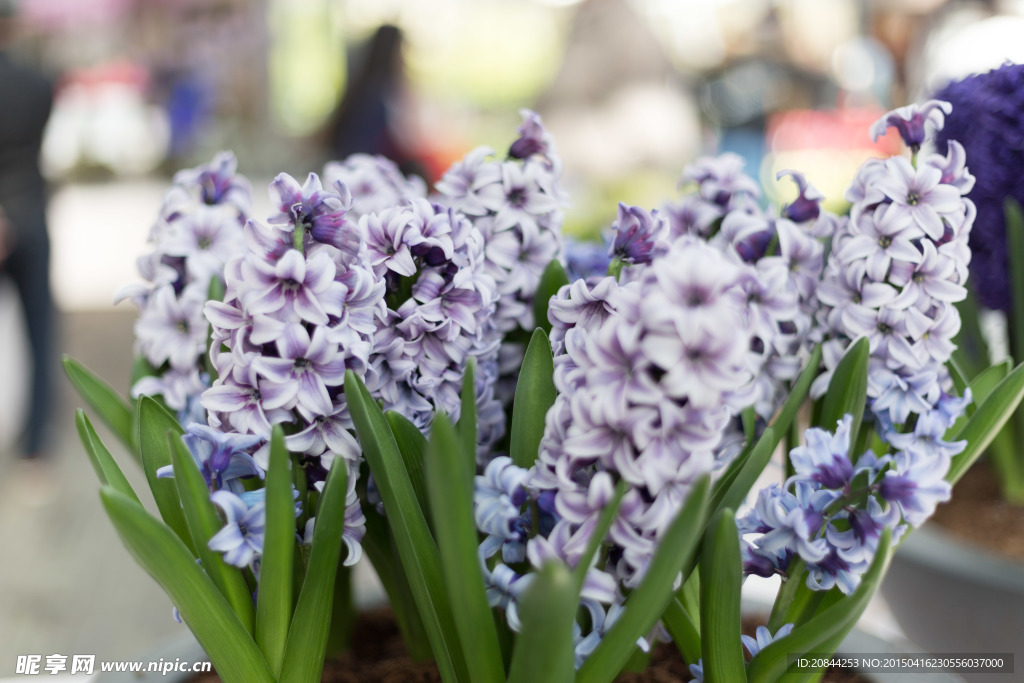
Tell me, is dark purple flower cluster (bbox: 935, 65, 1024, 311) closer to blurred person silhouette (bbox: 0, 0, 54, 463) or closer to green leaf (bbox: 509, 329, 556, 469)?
green leaf (bbox: 509, 329, 556, 469)

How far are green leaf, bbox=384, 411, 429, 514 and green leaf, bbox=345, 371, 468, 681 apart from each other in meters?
0.02

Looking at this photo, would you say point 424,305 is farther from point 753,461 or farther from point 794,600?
point 794,600

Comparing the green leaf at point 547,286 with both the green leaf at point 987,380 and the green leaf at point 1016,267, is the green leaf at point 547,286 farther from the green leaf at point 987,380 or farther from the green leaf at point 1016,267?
the green leaf at point 1016,267

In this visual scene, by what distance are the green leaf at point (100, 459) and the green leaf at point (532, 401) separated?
0.31m

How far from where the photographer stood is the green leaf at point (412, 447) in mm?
643

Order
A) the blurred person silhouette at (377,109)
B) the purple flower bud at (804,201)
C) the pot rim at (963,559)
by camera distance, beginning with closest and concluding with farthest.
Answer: the purple flower bud at (804,201)
the pot rim at (963,559)
the blurred person silhouette at (377,109)

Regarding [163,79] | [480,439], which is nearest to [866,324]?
[480,439]

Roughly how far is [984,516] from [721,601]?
75cm

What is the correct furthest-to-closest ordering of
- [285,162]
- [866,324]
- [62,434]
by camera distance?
[285,162] < [62,434] < [866,324]

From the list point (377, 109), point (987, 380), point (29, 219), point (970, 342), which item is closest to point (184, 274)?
point (987, 380)

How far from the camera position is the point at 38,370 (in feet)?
9.52

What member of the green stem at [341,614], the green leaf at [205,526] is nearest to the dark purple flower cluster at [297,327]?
the green leaf at [205,526]

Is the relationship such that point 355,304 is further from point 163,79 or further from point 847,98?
point 163,79

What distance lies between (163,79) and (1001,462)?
599cm
